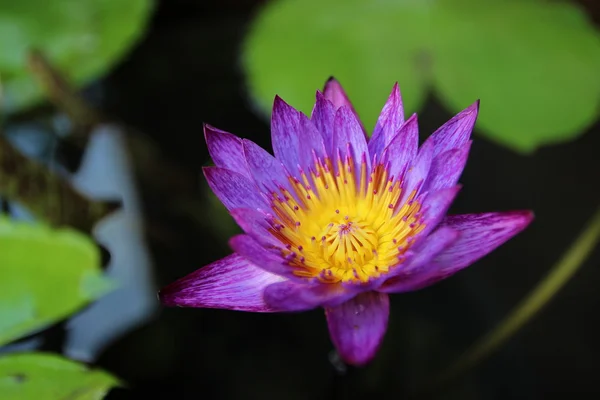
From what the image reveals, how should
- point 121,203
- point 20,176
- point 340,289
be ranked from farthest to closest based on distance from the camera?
point 121,203 → point 20,176 → point 340,289

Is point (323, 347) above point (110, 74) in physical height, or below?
below

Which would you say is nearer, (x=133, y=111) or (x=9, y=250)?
(x=9, y=250)

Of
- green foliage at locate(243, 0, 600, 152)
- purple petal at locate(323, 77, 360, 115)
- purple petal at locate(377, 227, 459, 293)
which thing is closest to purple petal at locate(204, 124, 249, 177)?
purple petal at locate(323, 77, 360, 115)

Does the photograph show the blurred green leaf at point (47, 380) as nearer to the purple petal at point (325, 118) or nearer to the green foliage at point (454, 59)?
the purple petal at point (325, 118)

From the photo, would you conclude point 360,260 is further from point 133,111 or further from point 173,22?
point 173,22

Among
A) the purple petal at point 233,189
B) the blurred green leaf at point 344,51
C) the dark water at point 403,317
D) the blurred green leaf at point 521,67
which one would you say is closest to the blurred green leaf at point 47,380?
the dark water at point 403,317

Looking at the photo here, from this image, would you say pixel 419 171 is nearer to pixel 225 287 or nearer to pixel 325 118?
pixel 325 118

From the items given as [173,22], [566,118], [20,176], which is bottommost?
[566,118]

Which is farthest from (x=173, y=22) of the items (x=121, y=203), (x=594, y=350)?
(x=594, y=350)
